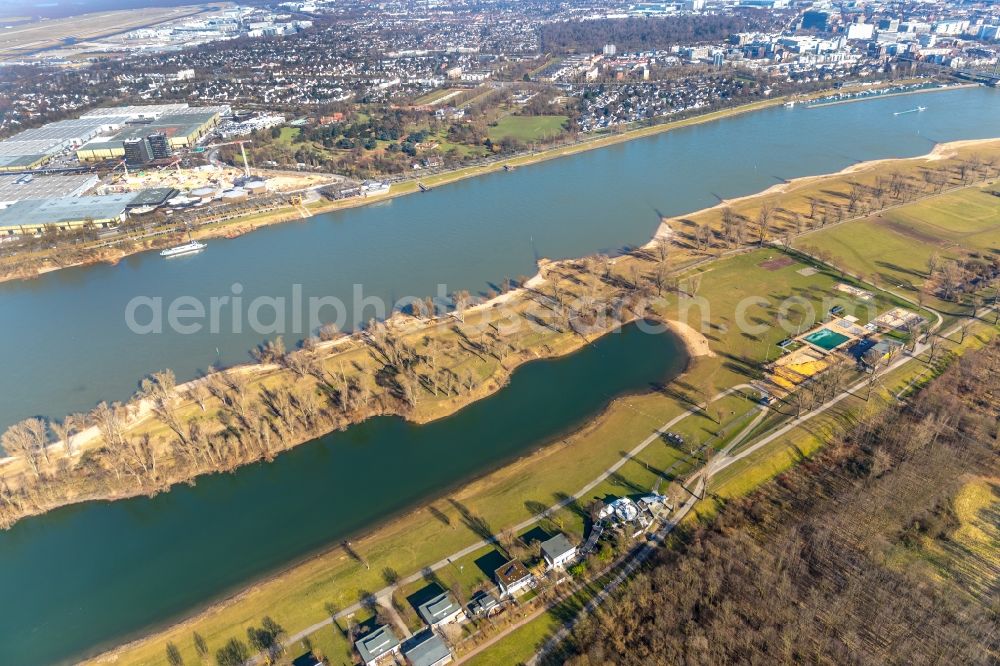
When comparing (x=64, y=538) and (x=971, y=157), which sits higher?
(x=971, y=157)

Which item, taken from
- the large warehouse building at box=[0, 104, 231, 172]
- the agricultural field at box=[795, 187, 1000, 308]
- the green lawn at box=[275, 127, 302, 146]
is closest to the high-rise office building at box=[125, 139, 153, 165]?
the large warehouse building at box=[0, 104, 231, 172]

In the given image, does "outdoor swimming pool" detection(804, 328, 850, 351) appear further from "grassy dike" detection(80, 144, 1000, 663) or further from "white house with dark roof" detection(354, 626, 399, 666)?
"white house with dark roof" detection(354, 626, 399, 666)

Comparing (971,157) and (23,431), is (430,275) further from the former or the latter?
(971,157)

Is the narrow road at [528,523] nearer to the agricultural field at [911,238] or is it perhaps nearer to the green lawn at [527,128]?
the agricultural field at [911,238]

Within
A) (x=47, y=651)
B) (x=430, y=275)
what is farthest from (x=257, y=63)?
(x=47, y=651)

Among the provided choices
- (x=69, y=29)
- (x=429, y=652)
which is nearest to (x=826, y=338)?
(x=429, y=652)

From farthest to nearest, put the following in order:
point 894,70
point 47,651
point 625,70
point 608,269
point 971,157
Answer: point 625,70
point 894,70
point 971,157
point 608,269
point 47,651
